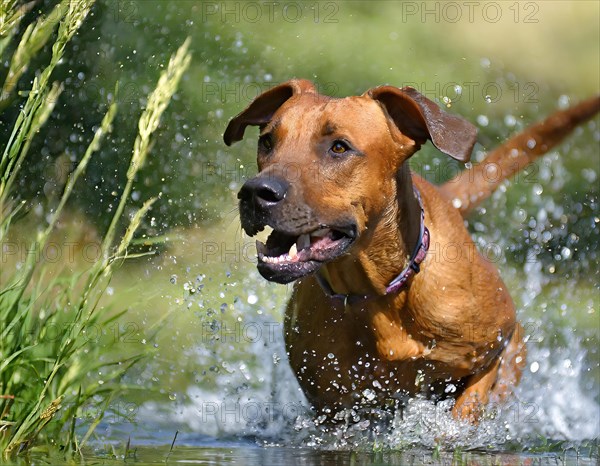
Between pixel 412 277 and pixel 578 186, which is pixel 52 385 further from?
pixel 578 186

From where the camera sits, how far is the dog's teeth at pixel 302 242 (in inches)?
157

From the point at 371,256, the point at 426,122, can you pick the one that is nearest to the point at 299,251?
the point at 371,256

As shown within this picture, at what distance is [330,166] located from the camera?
4051 millimetres

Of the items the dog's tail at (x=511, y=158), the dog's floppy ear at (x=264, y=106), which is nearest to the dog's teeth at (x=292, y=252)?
the dog's floppy ear at (x=264, y=106)

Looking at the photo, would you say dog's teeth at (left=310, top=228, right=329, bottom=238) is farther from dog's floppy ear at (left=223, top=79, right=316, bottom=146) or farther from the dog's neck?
dog's floppy ear at (left=223, top=79, right=316, bottom=146)

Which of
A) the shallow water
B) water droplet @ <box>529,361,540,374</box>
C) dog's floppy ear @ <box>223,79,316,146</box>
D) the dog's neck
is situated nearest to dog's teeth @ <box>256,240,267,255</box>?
the dog's neck

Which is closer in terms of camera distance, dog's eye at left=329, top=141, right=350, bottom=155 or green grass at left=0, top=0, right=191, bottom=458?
green grass at left=0, top=0, right=191, bottom=458

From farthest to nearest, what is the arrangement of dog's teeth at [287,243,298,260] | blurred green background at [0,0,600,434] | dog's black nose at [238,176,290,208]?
blurred green background at [0,0,600,434], dog's teeth at [287,243,298,260], dog's black nose at [238,176,290,208]

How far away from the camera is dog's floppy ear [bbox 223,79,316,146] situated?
4.62 meters

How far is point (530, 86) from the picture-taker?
11156 millimetres

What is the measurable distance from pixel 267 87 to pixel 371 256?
519 cm

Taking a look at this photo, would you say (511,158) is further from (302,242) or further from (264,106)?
(302,242)

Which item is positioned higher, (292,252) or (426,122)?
(426,122)

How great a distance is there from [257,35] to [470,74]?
2267 millimetres
